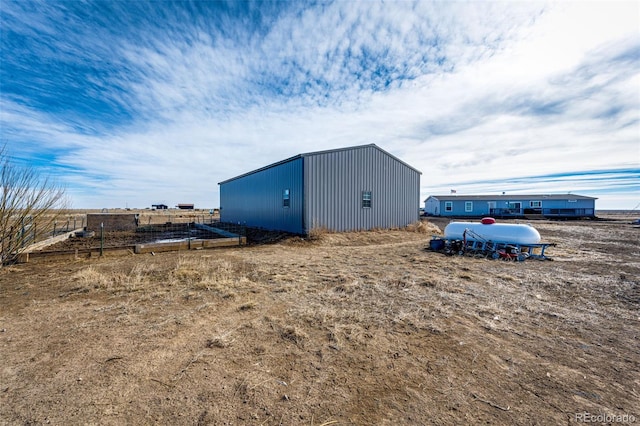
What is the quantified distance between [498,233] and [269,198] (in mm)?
13005

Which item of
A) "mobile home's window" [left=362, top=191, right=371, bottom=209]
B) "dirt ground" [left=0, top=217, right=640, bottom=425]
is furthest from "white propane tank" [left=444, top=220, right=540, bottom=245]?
A: "mobile home's window" [left=362, top=191, right=371, bottom=209]

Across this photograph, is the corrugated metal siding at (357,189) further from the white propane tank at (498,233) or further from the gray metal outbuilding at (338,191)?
the white propane tank at (498,233)

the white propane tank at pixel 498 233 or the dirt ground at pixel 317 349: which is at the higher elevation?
the white propane tank at pixel 498 233

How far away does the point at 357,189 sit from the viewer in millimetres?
16078

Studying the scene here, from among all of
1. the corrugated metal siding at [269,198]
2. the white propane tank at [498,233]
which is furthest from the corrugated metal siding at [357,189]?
the white propane tank at [498,233]

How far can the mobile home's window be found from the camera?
1634cm

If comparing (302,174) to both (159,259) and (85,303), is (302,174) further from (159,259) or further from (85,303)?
(85,303)

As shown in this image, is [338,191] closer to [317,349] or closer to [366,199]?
[366,199]

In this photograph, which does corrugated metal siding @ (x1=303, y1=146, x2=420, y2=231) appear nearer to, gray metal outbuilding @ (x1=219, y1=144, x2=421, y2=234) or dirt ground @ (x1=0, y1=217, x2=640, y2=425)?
gray metal outbuilding @ (x1=219, y1=144, x2=421, y2=234)

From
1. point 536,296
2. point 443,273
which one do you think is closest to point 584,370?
A: point 536,296

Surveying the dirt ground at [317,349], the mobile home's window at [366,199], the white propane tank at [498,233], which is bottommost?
the dirt ground at [317,349]

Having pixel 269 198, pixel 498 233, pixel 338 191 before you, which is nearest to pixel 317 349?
pixel 498 233

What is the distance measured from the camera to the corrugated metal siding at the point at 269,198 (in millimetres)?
14948

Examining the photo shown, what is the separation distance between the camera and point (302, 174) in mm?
14148
